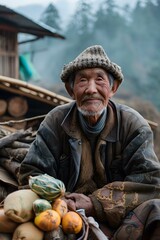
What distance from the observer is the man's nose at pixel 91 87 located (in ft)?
10.6

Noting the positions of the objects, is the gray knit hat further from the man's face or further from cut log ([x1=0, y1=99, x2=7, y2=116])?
cut log ([x1=0, y1=99, x2=7, y2=116])

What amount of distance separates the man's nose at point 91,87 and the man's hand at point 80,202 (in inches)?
30.9

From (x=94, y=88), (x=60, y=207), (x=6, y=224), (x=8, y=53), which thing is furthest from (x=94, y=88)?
(x=8, y=53)

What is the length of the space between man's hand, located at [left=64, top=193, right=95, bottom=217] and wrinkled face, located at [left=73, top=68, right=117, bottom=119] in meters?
0.63

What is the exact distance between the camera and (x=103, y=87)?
130 inches

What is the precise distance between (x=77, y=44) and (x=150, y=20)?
6790 millimetres

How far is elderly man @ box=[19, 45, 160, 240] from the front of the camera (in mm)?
3195

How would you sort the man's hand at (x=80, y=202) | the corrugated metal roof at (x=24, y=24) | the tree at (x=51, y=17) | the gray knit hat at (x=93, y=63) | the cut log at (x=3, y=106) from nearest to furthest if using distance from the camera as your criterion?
the man's hand at (x=80, y=202) < the gray knit hat at (x=93, y=63) < the cut log at (x=3, y=106) < the corrugated metal roof at (x=24, y=24) < the tree at (x=51, y=17)

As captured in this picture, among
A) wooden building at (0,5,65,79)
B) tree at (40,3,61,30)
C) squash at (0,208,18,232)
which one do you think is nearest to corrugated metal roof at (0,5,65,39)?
wooden building at (0,5,65,79)

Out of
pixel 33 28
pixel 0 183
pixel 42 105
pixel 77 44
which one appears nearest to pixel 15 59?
pixel 33 28

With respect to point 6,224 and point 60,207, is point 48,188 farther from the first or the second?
point 6,224

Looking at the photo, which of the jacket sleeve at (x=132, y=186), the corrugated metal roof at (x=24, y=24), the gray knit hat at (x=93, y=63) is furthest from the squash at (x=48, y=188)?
the corrugated metal roof at (x=24, y=24)

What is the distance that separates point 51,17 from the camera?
38.2 meters

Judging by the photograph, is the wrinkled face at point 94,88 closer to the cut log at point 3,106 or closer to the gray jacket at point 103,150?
the gray jacket at point 103,150
